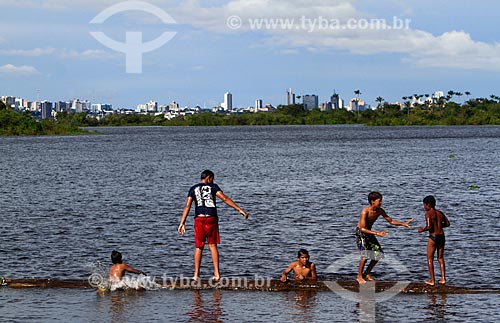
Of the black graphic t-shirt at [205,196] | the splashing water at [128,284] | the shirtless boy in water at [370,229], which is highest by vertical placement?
the black graphic t-shirt at [205,196]

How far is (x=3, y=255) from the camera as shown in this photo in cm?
2428

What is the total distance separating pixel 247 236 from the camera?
28.0 metres

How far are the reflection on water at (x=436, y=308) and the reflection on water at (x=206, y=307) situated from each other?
390cm

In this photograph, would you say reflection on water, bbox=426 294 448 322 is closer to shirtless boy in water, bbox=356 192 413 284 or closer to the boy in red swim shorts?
shirtless boy in water, bbox=356 192 413 284

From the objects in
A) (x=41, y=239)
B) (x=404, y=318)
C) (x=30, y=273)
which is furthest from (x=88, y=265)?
(x=404, y=318)

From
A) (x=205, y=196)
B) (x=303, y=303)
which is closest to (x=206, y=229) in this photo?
(x=205, y=196)

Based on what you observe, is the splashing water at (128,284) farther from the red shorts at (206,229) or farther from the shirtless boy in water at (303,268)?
the shirtless boy in water at (303,268)

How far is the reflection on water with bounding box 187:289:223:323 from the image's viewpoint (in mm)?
14859

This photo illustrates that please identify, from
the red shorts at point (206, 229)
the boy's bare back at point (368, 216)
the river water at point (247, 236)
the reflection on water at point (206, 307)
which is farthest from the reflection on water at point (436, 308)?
the red shorts at point (206, 229)

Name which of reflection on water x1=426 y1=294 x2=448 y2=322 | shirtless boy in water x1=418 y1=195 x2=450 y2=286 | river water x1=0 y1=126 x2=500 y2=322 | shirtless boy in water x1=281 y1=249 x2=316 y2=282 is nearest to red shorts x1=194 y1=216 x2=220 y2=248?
river water x1=0 y1=126 x2=500 y2=322

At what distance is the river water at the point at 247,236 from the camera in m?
15.6

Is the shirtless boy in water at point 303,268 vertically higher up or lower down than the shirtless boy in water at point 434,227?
lower down

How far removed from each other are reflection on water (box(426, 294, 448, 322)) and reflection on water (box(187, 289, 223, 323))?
12.8 feet

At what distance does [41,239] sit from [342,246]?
1023 cm
